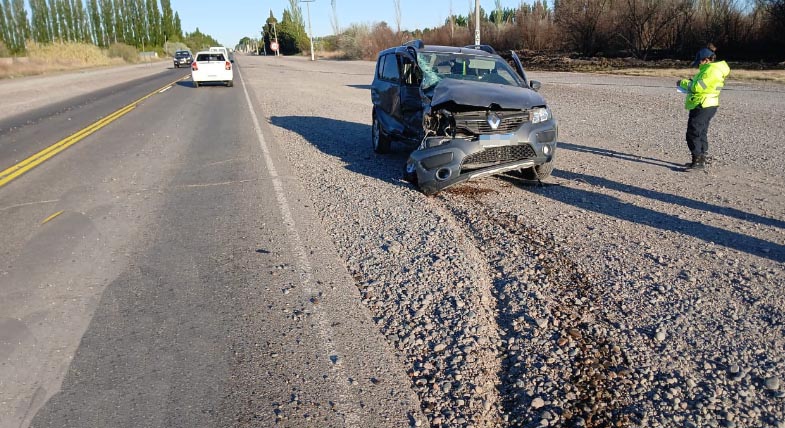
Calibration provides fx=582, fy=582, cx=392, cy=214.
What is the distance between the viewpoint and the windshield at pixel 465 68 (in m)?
8.45

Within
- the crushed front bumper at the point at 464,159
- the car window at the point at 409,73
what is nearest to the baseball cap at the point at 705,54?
the crushed front bumper at the point at 464,159

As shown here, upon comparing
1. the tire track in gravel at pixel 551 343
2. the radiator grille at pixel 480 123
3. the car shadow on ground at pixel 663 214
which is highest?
the radiator grille at pixel 480 123

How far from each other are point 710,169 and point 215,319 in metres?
7.53

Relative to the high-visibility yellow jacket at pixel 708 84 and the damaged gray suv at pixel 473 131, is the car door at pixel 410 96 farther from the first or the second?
the high-visibility yellow jacket at pixel 708 84

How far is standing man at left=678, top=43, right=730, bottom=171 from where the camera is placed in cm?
819

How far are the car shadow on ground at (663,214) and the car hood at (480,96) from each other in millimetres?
1162

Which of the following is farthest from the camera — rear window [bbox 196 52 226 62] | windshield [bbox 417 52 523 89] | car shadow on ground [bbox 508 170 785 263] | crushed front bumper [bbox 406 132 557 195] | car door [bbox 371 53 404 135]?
rear window [bbox 196 52 226 62]

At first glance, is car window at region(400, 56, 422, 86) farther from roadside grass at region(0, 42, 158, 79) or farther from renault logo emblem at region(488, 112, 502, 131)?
roadside grass at region(0, 42, 158, 79)

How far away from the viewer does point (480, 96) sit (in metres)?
7.23

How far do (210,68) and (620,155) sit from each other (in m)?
22.7

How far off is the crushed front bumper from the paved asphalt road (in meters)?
1.56

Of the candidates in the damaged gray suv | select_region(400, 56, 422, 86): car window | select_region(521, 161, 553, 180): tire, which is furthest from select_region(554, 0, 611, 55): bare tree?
select_region(521, 161, 553, 180): tire

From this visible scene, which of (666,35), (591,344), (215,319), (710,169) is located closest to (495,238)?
(591,344)

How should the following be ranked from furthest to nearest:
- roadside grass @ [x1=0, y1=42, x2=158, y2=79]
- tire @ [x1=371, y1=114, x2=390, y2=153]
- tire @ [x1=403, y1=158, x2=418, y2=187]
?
roadside grass @ [x1=0, y1=42, x2=158, y2=79]
tire @ [x1=371, y1=114, x2=390, y2=153]
tire @ [x1=403, y1=158, x2=418, y2=187]
